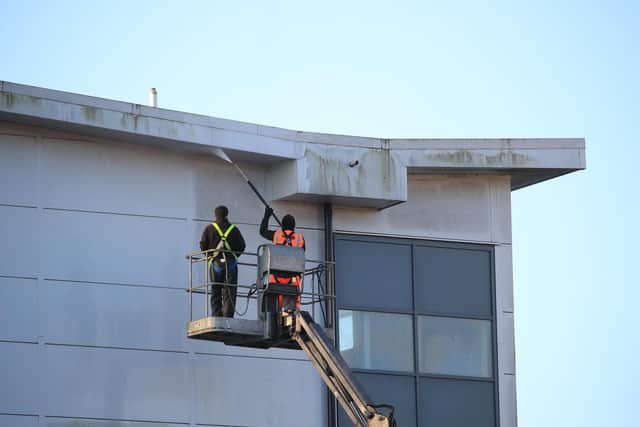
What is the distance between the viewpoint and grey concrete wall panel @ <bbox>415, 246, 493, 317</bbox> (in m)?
25.5

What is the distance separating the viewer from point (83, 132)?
23.0 metres

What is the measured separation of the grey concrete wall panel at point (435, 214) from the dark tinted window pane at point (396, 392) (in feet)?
8.65

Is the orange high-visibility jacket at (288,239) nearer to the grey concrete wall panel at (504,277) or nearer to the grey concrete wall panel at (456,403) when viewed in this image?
the grey concrete wall panel at (456,403)

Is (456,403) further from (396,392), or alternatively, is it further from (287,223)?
(287,223)

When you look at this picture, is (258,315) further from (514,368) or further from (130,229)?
(514,368)

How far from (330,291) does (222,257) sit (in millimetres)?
2884

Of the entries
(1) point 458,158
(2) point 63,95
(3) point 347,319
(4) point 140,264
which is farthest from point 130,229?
(1) point 458,158

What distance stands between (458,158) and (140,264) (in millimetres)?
6236

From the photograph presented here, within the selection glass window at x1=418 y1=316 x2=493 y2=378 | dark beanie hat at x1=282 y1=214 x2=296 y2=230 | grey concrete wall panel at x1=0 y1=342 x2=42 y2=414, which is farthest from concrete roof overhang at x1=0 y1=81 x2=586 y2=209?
grey concrete wall panel at x1=0 y1=342 x2=42 y2=414

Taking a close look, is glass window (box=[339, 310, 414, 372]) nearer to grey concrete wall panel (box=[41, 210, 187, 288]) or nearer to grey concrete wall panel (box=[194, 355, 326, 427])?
grey concrete wall panel (box=[194, 355, 326, 427])

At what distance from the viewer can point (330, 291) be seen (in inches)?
960

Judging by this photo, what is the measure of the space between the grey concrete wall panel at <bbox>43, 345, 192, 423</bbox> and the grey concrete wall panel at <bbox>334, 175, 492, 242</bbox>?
4273mm

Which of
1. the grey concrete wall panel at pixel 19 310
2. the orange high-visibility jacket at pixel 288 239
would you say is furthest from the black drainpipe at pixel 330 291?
the grey concrete wall panel at pixel 19 310

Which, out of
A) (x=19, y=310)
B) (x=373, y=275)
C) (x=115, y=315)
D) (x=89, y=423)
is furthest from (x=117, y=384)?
(x=373, y=275)
